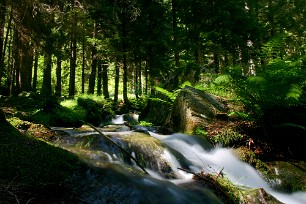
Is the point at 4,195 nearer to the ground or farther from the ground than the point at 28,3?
nearer to the ground

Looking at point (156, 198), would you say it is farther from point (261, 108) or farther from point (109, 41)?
point (109, 41)

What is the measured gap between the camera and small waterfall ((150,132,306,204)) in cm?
551

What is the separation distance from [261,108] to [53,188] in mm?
4979

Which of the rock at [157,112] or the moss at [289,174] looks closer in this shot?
the moss at [289,174]

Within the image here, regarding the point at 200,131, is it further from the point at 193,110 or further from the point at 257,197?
the point at 257,197

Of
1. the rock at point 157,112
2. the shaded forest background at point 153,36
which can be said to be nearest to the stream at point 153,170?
the rock at point 157,112

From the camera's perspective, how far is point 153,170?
5137mm

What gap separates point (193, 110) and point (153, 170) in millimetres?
3277

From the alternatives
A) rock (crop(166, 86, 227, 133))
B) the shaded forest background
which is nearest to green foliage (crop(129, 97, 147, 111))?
the shaded forest background

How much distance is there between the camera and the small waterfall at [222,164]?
18.1ft

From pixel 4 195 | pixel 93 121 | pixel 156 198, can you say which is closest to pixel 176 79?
pixel 93 121

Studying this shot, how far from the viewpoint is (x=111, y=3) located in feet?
64.2

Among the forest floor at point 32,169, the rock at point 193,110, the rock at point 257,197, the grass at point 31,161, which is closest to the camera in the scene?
the forest floor at point 32,169

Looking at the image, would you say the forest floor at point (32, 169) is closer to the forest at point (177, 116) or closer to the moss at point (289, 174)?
the forest at point (177, 116)
